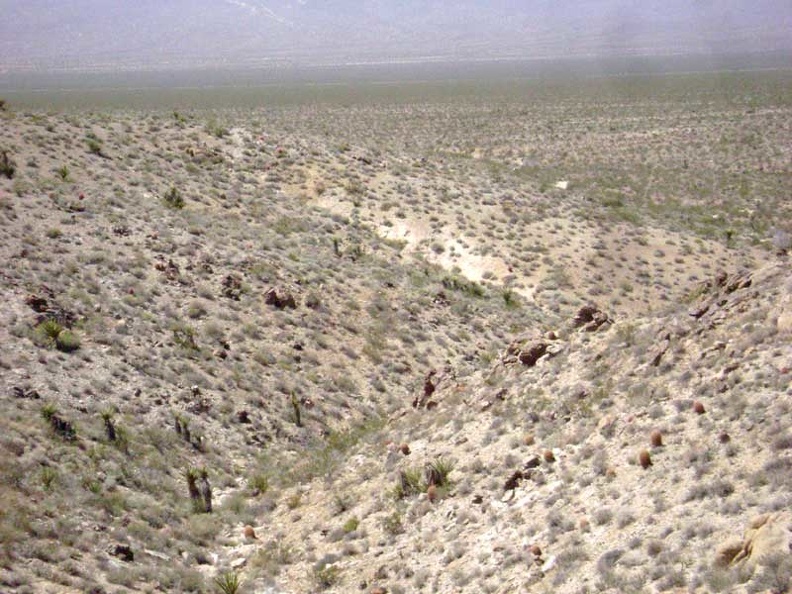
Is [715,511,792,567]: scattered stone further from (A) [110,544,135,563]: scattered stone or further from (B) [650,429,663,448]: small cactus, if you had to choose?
(A) [110,544,135,563]: scattered stone

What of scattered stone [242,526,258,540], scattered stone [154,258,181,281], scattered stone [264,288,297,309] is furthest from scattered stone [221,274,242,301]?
scattered stone [242,526,258,540]

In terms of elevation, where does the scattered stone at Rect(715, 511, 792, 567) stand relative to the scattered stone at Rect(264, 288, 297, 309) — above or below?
above

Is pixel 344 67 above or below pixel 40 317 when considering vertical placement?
above

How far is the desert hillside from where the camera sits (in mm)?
8453

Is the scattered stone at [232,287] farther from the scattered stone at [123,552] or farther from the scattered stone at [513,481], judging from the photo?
the scattered stone at [513,481]

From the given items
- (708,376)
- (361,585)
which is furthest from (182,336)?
(708,376)

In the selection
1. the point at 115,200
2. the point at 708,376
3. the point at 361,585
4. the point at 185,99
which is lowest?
the point at 361,585

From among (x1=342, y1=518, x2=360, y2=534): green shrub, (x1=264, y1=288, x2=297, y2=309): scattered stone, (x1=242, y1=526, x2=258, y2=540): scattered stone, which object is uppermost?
(x1=264, y1=288, x2=297, y2=309): scattered stone

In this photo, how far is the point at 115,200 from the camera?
22.5 metres

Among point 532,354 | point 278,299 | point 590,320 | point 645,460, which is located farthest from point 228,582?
point 278,299

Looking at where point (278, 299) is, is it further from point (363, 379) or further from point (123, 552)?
point (123, 552)

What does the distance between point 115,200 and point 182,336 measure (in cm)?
768

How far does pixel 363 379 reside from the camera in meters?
17.8

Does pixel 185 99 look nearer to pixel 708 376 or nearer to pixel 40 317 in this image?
pixel 40 317
